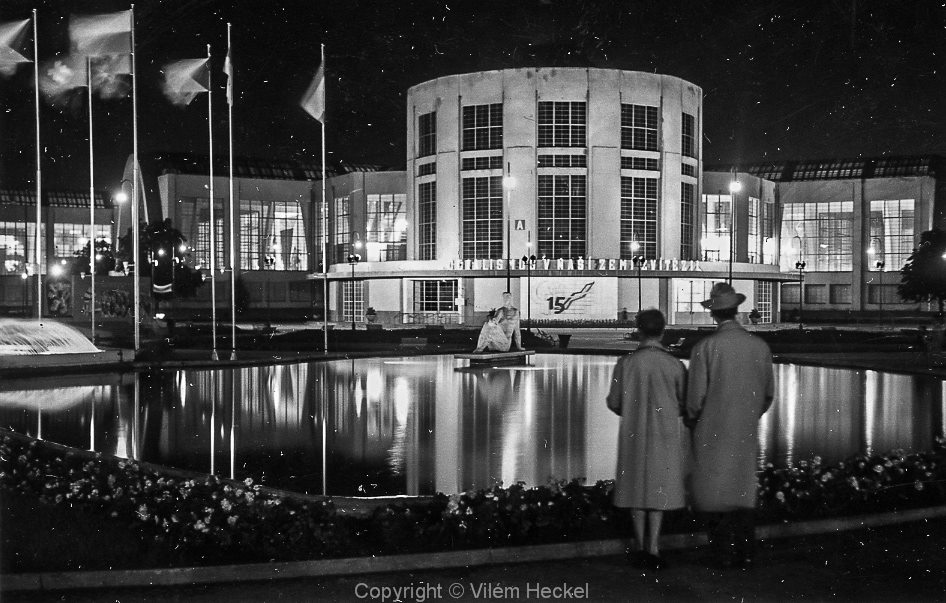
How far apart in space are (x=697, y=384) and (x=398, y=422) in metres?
10.1

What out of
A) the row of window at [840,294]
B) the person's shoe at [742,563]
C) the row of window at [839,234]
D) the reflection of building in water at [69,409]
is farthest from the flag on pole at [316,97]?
the row of window at [840,294]

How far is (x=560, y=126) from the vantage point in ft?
249

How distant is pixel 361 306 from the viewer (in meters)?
83.2

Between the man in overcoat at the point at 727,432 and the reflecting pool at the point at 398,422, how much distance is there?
8.32ft

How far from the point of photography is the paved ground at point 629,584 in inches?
275

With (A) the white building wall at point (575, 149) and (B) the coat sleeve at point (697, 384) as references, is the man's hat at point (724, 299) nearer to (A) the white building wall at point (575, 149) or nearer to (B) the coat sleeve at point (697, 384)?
(B) the coat sleeve at point (697, 384)

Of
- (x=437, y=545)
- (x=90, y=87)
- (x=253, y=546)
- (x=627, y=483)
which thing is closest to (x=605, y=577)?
(x=627, y=483)

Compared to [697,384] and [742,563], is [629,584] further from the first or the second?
[697,384]

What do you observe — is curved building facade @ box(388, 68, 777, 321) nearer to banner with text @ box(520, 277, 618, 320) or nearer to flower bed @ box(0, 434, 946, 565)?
banner with text @ box(520, 277, 618, 320)

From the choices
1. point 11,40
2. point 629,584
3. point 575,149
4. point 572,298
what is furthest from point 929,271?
point 629,584

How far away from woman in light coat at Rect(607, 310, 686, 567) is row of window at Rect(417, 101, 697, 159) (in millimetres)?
68532

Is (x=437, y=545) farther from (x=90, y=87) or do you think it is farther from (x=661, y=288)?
(x=661, y=288)

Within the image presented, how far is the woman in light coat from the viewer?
25.1 feet

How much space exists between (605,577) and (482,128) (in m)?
71.0
